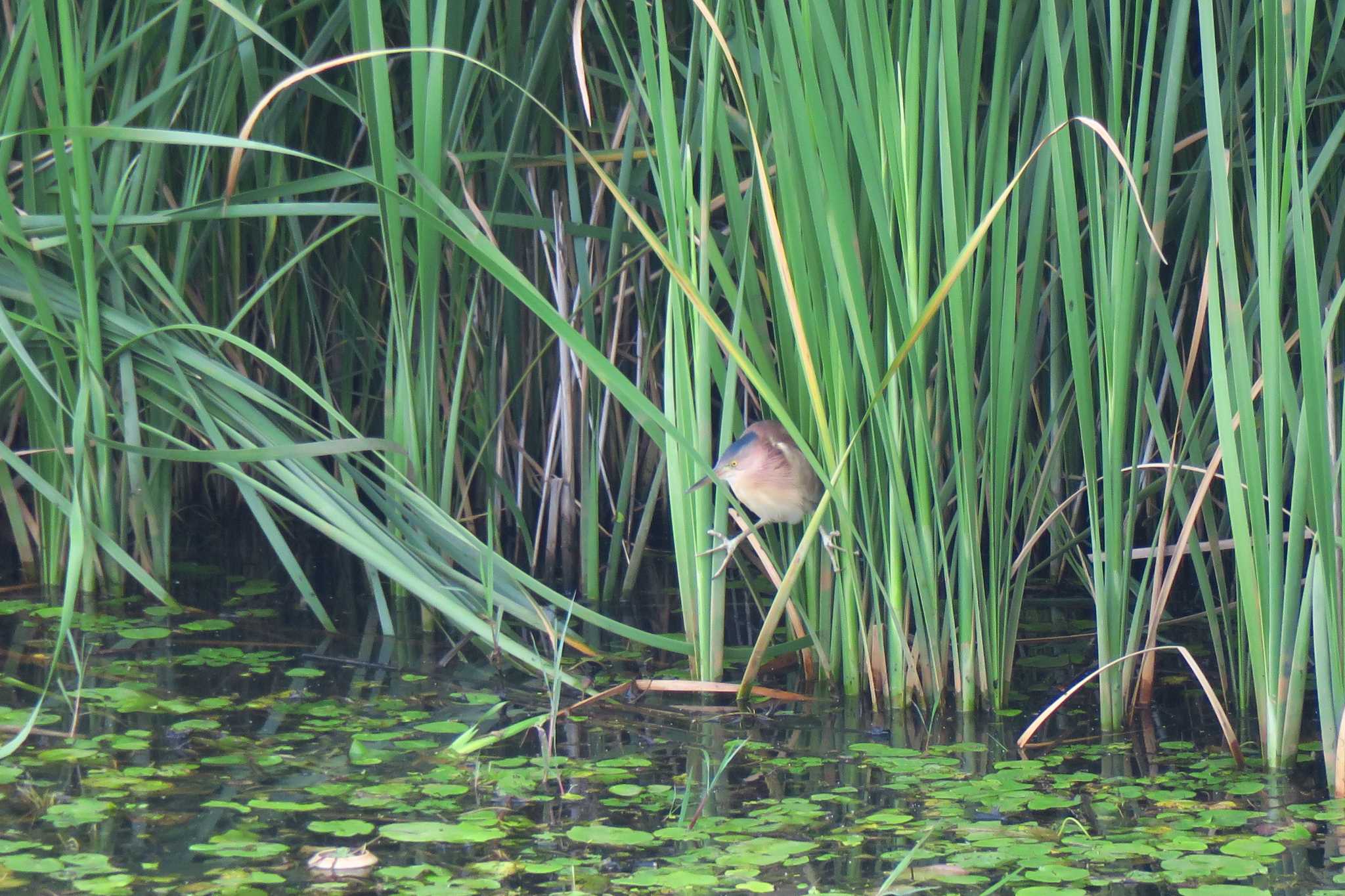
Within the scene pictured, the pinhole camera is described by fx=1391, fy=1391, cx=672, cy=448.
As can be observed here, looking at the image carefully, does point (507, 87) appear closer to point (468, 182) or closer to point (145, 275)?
point (468, 182)

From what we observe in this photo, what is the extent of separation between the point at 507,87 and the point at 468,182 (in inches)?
14.6

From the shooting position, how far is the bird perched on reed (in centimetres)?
340

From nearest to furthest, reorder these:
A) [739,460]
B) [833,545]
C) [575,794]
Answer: [575,794] < [833,545] < [739,460]

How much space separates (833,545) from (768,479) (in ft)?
0.85

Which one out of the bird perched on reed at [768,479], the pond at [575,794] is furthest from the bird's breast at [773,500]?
the pond at [575,794]

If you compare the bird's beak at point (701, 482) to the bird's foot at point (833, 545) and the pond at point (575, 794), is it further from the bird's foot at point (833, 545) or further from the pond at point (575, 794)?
the pond at point (575, 794)

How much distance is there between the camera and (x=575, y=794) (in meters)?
2.83

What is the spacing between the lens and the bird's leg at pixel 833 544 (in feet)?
10.9

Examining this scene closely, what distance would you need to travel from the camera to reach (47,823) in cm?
256

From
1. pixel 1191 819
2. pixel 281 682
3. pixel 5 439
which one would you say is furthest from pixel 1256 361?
pixel 5 439

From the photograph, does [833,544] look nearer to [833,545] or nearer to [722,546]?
[833,545]

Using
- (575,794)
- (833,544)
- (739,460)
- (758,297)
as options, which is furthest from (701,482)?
(575,794)

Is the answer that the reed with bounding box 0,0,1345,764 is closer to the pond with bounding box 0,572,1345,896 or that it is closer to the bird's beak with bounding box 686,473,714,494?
the bird's beak with bounding box 686,473,714,494

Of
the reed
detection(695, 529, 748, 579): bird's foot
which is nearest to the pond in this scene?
the reed
